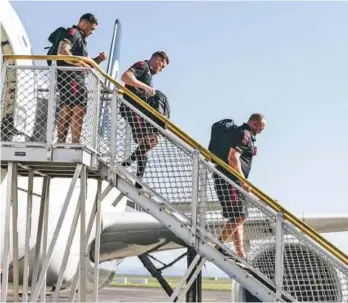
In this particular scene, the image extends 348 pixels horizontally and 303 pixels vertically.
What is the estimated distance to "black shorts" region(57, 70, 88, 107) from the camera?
6027mm

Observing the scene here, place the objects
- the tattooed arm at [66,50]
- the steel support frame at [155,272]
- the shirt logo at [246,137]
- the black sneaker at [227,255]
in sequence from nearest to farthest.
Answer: the tattooed arm at [66,50], the black sneaker at [227,255], the shirt logo at [246,137], the steel support frame at [155,272]

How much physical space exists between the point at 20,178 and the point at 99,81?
2.06 m

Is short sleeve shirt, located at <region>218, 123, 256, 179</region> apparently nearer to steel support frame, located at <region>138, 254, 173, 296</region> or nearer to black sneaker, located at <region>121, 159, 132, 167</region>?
black sneaker, located at <region>121, 159, 132, 167</region>

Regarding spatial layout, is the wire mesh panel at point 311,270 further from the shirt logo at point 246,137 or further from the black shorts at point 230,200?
the shirt logo at point 246,137

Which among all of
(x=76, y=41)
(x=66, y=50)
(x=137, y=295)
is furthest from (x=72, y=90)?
(x=137, y=295)

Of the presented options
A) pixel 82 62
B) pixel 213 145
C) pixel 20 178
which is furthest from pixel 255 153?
pixel 20 178

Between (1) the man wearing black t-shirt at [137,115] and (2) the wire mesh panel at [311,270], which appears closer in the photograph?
(2) the wire mesh panel at [311,270]

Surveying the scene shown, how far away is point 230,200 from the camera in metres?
6.17

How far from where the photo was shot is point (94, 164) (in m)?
6.03

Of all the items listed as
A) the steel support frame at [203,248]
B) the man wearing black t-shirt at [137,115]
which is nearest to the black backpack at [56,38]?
the man wearing black t-shirt at [137,115]

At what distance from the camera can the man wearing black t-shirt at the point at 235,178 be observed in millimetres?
6129

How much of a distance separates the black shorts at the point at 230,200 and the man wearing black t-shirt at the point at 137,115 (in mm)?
683

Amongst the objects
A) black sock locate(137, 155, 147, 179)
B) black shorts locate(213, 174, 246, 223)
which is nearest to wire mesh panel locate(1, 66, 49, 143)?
black sock locate(137, 155, 147, 179)

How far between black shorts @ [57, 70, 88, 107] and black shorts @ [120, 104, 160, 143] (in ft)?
1.28
